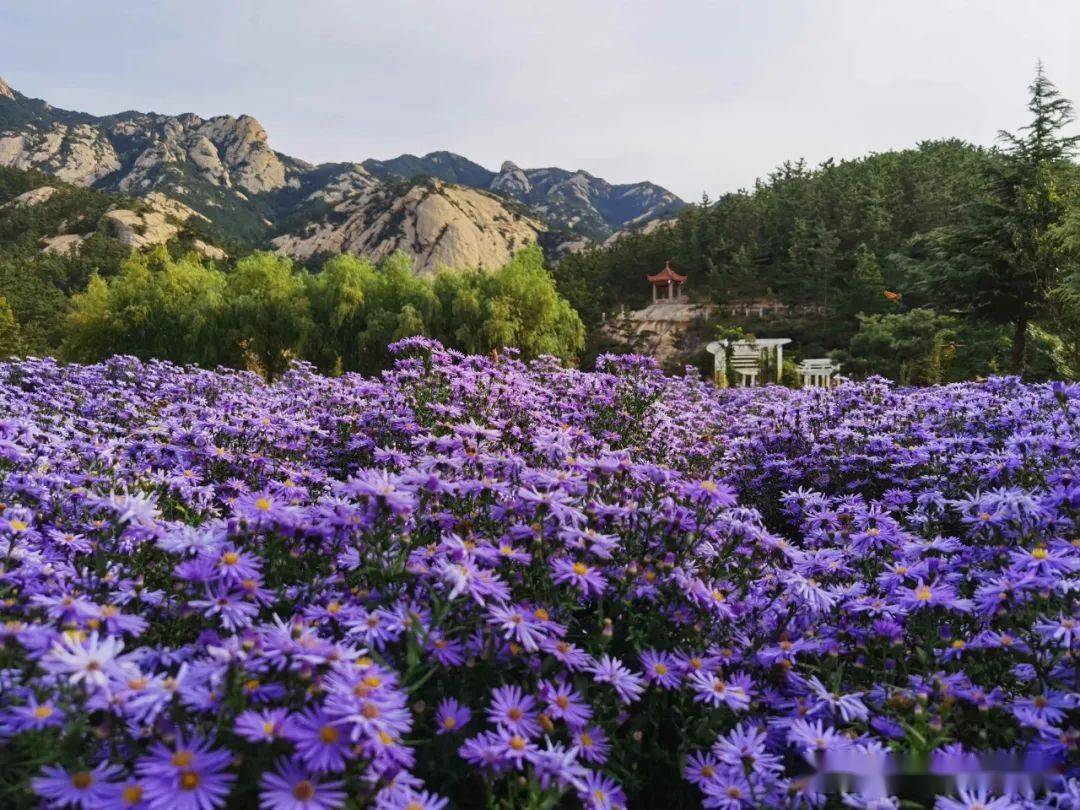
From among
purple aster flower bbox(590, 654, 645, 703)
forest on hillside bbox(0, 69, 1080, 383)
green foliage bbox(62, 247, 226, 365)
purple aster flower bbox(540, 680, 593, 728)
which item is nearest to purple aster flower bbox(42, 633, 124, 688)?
purple aster flower bbox(540, 680, 593, 728)

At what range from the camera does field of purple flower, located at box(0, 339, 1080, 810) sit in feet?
3.83

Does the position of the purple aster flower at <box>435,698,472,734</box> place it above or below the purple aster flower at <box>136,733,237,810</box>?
below

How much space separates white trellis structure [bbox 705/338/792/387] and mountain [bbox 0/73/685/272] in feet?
99.6

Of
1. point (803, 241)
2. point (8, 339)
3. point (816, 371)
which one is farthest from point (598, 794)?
point (803, 241)

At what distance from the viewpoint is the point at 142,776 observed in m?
1.13

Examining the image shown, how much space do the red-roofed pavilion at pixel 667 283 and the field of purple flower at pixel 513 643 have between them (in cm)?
3554

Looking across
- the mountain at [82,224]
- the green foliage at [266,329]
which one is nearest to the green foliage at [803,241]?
the green foliage at [266,329]

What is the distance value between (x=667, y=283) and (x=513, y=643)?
3772cm

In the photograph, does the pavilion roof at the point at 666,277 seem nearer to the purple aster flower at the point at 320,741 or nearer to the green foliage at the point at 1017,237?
the green foliage at the point at 1017,237

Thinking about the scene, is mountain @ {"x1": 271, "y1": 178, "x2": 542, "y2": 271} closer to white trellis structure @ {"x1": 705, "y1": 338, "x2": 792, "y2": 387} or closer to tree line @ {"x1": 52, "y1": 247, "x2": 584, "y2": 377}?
white trellis structure @ {"x1": 705, "y1": 338, "x2": 792, "y2": 387}

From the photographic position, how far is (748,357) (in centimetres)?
2125

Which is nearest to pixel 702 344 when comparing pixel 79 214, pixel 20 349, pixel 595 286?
pixel 595 286

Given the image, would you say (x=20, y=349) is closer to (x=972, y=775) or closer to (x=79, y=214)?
(x=972, y=775)

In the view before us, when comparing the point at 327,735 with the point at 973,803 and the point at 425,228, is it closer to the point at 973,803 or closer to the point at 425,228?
the point at 973,803
